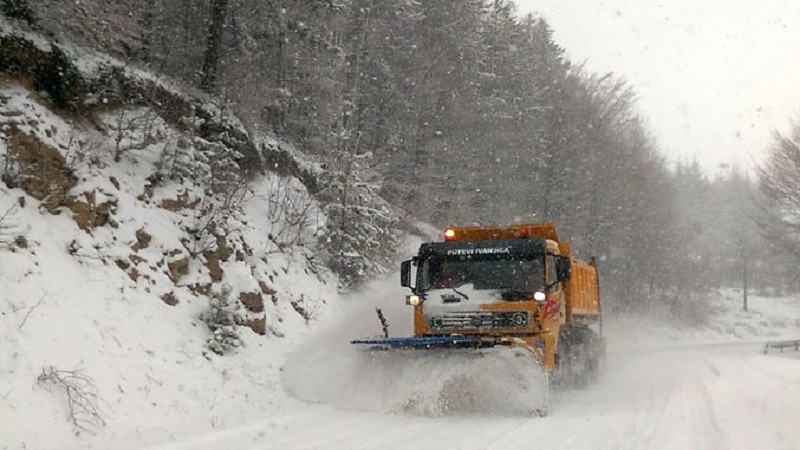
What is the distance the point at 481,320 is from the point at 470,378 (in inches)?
51.3

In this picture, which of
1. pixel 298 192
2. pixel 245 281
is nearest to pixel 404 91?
pixel 298 192

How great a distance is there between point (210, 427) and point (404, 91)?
80.0 feet

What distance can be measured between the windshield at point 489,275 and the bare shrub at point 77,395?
18.6 feet

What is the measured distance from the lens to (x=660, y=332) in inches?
1764

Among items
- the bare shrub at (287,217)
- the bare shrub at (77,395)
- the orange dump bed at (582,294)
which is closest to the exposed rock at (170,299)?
the bare shrub at (77,395)

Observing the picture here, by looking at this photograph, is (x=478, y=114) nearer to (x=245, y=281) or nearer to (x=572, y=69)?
(x=572, y=69)

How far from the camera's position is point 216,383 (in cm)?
1016

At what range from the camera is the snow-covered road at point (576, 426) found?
7402 mm

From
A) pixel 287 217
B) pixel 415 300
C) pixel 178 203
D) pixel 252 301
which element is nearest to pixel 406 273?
pixel 415 300

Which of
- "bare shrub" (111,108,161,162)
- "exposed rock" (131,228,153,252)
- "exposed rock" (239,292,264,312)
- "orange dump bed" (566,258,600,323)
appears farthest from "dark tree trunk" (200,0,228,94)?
"orange dump bed" (566,258,600,323)

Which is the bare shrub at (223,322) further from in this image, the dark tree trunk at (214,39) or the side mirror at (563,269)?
the dark tree trunk at (214,39)

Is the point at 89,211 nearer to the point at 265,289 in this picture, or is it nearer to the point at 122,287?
the point at 122,287

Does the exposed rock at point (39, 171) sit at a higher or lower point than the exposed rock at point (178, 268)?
higher

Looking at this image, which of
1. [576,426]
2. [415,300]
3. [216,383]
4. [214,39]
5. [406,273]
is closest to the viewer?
[576,426]
